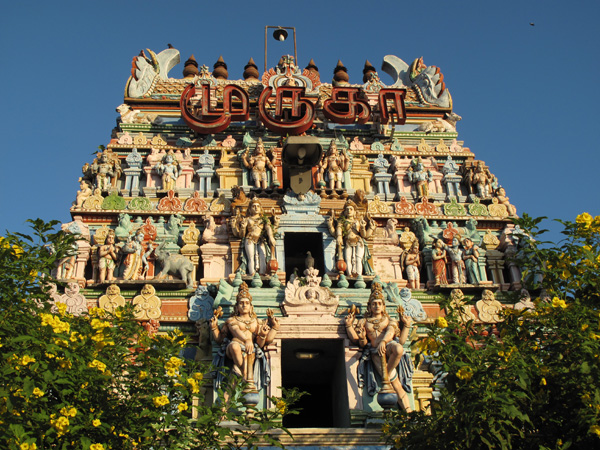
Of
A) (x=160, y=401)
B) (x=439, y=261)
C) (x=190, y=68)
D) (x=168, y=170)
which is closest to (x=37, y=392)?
(x=160, y=401)

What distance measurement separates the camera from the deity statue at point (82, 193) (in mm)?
21391

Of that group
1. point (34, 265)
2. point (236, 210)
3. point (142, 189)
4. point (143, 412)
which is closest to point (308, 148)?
point (236, 210)

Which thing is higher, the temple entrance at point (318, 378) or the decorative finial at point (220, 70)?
the decorative finial at point (220, 70)

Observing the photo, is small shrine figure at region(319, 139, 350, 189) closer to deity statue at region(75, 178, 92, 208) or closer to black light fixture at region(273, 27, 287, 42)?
deity statue at region(75, 178, 92, 208)

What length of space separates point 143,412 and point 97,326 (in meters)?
1.77

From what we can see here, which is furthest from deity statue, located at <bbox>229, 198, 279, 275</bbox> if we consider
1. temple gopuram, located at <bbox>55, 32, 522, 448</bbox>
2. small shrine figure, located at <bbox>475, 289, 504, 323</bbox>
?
small shrine figure, located at <bbox>475, 289, 504, 323</bbox>

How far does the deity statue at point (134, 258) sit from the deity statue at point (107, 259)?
0.94 ft

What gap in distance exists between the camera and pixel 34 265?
1234 cm

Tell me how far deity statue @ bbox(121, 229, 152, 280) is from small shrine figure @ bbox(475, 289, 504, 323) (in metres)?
8.95

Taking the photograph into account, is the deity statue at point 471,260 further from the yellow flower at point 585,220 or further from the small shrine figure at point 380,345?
the yellow flower at point 585,220

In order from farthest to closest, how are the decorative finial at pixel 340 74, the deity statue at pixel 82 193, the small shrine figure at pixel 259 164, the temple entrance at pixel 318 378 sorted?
the decorative finial at pixel 340 74, the small shrine figure at pixel 259 164, the deity statue at pixel 82 193, the temple entrance at pixel 318 378

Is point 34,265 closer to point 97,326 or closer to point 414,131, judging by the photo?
point 97,326

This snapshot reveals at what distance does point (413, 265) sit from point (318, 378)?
13.4ft

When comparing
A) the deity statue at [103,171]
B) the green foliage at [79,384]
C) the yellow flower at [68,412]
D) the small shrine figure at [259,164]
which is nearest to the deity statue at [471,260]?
the small shrine figure at [259,164]
